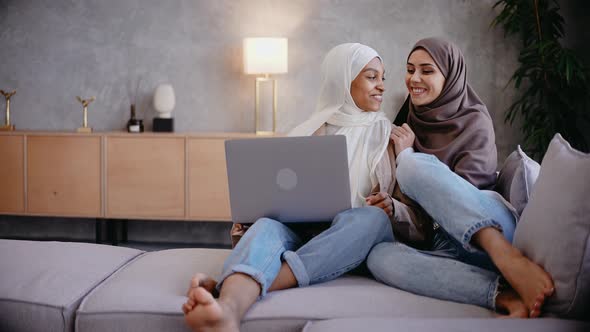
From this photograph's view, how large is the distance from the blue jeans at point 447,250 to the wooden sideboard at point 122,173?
2423mm

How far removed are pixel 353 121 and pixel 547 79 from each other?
6.73 feet

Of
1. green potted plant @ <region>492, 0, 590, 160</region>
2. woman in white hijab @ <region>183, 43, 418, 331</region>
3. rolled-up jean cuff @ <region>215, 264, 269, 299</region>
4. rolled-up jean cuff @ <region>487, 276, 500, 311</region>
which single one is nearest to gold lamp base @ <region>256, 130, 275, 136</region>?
woman in white hijab @ <region>183, 43, 418, 331</region>

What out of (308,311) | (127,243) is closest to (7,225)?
(127,243)

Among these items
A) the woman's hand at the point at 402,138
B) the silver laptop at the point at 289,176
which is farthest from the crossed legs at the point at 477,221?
the woman's hand at the point at 402,138

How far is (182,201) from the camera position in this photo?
13.7 feet

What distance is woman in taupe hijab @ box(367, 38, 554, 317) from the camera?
5.14ft

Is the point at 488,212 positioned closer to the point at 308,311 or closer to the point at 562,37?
the point at 308,311

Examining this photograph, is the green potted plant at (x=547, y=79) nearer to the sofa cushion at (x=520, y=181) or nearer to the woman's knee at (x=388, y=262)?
the sofa cushion at (x=520, y=181)

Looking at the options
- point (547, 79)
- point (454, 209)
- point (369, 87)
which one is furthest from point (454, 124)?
point (547, 79)

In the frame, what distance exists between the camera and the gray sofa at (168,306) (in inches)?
55.4

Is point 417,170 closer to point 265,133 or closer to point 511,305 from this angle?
point 511,305

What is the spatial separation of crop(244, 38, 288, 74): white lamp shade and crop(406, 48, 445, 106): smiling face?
1.85 m

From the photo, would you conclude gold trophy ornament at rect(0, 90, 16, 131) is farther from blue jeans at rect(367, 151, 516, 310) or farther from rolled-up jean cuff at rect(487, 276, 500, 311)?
rolled-up jean cuff at rect(487, 276, 500, 311)

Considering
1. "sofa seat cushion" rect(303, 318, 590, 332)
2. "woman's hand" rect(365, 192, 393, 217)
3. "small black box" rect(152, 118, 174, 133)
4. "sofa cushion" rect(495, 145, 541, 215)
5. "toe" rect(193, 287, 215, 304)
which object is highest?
"small black box" rect(152, 118, 174, 133)
